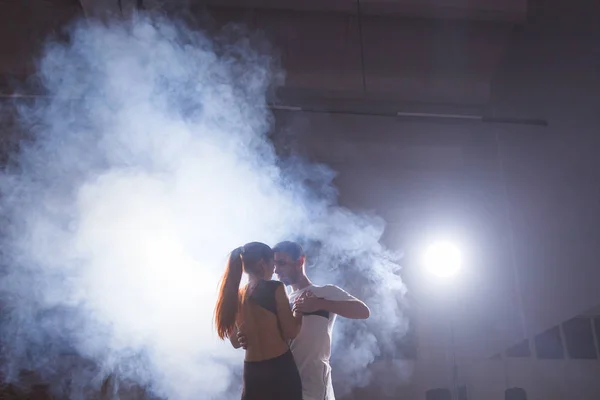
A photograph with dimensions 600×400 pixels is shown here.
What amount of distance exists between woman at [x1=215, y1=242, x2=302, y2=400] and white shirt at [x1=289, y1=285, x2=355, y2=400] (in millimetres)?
98

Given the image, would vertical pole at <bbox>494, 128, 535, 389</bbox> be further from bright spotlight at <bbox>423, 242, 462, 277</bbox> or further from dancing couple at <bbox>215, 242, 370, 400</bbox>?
dancing couple at <bbox>215, 242, 370, 400</bbox>

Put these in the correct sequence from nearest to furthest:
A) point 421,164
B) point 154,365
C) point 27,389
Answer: point 154,365
point 27,389
point 421,164

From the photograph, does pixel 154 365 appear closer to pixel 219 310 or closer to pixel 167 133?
pixel 167 133

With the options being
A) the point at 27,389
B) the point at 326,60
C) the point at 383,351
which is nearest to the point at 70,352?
the point at 27,389

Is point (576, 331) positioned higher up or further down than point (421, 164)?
further down

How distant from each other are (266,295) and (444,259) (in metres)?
4.02

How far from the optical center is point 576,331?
16.1 ft

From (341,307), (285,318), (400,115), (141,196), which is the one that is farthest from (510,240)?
(285,318)

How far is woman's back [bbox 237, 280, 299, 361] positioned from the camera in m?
2.14

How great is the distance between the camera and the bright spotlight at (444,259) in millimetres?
5773

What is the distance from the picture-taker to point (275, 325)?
2154 mm

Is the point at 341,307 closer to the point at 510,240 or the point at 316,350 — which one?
the point at 316,350

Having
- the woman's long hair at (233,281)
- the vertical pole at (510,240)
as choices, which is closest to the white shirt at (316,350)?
the woman's long hair at (233,281)

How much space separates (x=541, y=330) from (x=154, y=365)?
3589 millimetres
